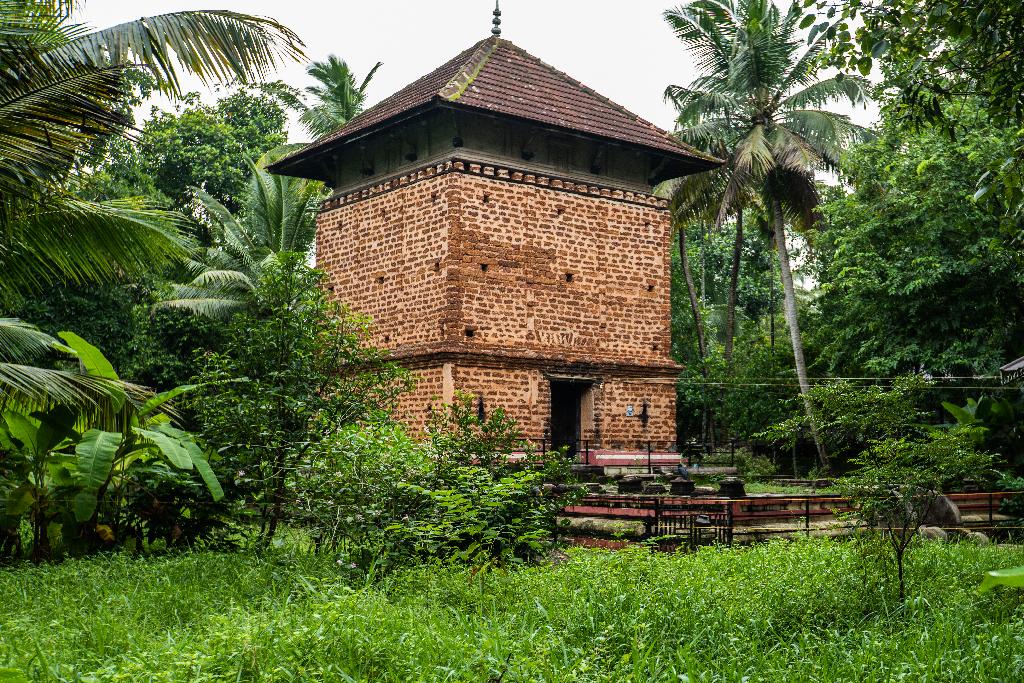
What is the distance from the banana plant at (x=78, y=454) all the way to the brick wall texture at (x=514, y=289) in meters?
7.93

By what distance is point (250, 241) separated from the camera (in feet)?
95.7

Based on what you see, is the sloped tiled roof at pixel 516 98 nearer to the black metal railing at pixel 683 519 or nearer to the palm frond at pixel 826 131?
the palm frond at pixel 826 131

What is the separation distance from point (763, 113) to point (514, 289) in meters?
11.6

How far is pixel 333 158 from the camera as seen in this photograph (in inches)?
835

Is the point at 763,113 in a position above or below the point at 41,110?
above

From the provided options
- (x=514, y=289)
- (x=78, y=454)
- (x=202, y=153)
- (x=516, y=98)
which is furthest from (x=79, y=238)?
(x=202, y=153)

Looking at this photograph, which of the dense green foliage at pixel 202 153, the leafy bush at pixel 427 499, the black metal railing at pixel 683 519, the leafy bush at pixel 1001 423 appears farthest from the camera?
the dense green foliage at pixel 202 153

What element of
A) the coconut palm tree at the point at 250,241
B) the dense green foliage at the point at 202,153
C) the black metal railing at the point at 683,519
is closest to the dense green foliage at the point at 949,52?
the black metal railing at the point at 683,519

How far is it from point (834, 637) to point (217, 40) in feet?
19.9

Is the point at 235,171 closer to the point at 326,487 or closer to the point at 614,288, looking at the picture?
the point at 614,288

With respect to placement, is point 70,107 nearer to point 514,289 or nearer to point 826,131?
point 514,289

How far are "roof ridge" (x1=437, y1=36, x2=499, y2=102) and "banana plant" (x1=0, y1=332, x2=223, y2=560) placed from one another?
904 centimetres

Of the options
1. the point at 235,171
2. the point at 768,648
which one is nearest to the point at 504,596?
the point at 768,648

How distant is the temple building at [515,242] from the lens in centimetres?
1814
